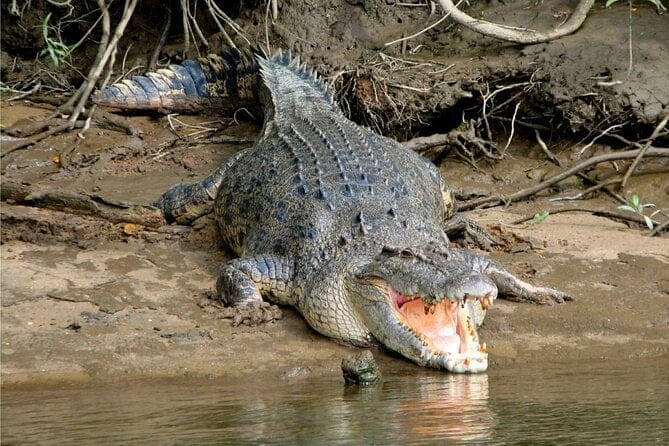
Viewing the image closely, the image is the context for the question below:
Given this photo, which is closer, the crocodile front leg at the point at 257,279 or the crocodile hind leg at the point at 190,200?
the crocodile front leg at the point at 257,279

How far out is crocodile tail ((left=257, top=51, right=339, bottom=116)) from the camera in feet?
29.0

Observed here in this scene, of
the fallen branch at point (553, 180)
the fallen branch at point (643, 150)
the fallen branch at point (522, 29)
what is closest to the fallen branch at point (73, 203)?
the fallen branch at point (553, 180)

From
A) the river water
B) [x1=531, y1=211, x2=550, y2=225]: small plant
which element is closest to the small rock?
the river water

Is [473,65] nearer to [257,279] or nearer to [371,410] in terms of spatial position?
[257,279]

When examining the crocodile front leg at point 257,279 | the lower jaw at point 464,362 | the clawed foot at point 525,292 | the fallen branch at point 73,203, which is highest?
the fallen branch at point 73,203

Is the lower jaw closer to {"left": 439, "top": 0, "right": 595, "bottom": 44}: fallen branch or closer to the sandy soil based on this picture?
the sandy soil

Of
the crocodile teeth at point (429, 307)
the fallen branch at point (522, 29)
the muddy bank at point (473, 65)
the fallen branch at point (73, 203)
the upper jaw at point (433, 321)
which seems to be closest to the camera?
the upper jaw at point (433, 321)

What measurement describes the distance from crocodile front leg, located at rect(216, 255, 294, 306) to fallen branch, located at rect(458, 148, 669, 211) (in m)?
2.26

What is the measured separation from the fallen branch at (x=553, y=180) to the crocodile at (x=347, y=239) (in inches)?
11.5

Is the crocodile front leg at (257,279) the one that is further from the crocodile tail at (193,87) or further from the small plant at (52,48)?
the crocodile tail at (193,87)

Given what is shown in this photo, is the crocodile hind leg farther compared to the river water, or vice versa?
the crocodile hind leg

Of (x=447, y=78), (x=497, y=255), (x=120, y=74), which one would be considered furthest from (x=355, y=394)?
(x=120, y=74)

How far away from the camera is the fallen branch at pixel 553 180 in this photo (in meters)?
8.34

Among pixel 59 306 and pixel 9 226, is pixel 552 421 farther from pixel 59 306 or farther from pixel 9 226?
pixel 9 226
